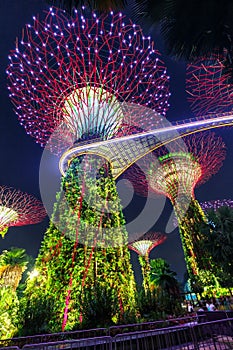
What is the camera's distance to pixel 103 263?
963cm

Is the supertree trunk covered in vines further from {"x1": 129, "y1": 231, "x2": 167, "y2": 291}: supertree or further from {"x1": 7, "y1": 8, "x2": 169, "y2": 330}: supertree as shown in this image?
{"x1": 129, "y1": 231, "x2": 167, "y2": 291}: supertree

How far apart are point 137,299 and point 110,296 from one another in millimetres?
1904

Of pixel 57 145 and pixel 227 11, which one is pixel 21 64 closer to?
pixel 57 145

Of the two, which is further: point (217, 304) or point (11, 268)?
point (11, 268)

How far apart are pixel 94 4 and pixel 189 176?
Result: 19.2m

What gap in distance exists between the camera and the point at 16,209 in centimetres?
1902

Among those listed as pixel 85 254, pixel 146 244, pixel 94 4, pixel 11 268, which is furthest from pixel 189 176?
pixel 94 4

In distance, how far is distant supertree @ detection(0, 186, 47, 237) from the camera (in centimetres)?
1850

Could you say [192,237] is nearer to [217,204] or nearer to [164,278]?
[164,278]

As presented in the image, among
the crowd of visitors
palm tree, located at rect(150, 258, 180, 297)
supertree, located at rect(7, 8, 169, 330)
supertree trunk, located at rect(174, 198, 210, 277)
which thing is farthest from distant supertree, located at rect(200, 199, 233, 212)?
supertree, located at rect(7, 8, 169, 330)

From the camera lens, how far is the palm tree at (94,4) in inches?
171

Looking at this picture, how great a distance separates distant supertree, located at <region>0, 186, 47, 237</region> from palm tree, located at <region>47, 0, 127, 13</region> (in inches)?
641

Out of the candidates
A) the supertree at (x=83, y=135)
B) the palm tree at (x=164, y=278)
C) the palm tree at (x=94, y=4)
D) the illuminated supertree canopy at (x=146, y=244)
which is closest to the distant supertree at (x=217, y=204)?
the illuminated supertree canopy at (x=146, y=244)

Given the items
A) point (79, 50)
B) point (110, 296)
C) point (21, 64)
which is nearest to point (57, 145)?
point (21, 64)
